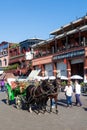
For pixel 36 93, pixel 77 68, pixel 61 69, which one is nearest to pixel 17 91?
pixel 36 93

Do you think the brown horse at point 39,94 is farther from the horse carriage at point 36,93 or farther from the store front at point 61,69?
the store front at point 61,69

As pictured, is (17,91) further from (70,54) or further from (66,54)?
(66,54)

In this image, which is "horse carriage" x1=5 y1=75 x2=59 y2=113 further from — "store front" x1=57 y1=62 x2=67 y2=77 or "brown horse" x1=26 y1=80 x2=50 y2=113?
"store front" x1=57 y1=62 x2=67 y2=77

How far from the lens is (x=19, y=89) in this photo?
20062 millimetres

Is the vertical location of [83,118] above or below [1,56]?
below

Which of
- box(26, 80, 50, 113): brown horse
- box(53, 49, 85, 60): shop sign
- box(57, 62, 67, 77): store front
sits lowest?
box(26, 80, 50, 113): brown horse

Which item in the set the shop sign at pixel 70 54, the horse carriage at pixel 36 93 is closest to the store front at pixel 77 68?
the shop sign at pixel 70 54

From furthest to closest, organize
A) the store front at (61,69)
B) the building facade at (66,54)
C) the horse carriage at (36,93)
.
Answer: the store front at (61,69) < the building facade at (66,54) < the horse carriage at (36,93)

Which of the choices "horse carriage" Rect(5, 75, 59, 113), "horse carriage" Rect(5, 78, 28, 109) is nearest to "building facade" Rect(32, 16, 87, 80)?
"horse carriage" Rect(5, 78, 28, 109)

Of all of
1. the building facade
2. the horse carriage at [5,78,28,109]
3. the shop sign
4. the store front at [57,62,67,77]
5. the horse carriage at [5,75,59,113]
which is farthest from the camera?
the store front at [57,62,67,77]

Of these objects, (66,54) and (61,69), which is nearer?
(66,54)

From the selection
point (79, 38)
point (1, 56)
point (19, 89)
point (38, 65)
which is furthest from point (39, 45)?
point (19, 89)

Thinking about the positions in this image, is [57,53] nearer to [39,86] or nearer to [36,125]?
[39,86]

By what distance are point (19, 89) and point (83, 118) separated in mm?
6314
